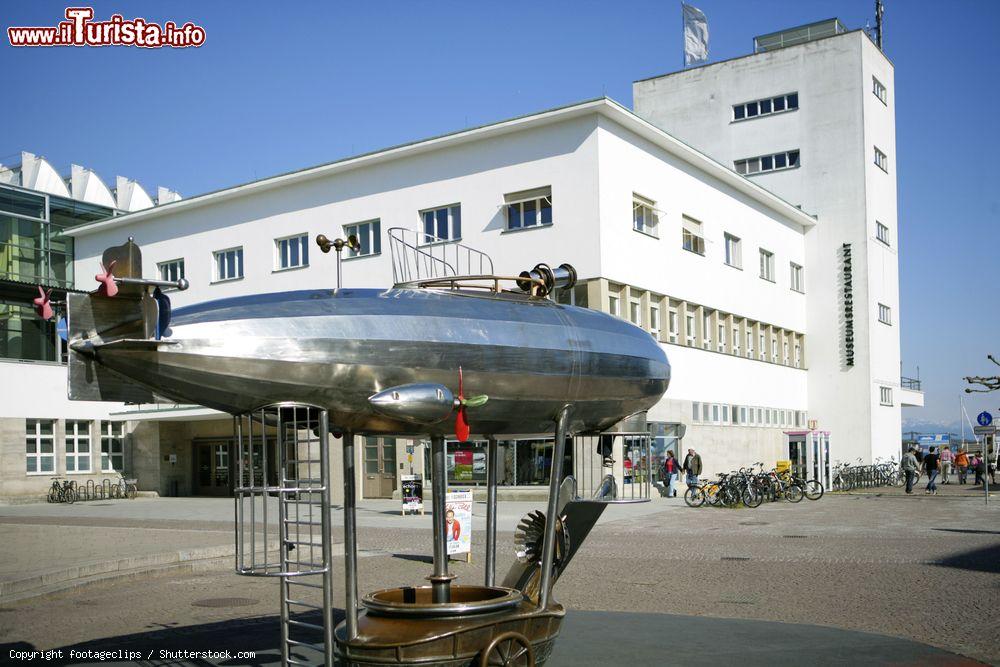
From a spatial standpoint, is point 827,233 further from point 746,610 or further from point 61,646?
point 61,646

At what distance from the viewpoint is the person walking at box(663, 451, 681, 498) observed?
113 feet

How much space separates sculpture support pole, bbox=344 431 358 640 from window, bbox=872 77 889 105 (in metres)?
48.5

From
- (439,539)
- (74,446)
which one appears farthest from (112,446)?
(439,539)

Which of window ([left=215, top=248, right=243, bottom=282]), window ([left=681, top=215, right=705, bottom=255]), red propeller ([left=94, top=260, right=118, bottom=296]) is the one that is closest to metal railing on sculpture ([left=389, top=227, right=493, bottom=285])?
red propeller ([left=94, top=260, right=118, bottom=296])

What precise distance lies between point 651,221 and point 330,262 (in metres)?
12.4

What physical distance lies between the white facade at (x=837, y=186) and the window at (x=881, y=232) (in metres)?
0.10

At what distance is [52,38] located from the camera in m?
13.2


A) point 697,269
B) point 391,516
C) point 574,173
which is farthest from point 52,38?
point 697,269

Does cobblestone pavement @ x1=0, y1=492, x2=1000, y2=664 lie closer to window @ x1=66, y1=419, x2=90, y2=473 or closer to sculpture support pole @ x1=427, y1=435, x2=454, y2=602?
→ sculpture support pole @ x1=427, y1=435, x2=454, y2=602

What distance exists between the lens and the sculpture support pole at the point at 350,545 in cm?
701

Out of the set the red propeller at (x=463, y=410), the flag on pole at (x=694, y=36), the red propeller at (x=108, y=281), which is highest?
the flag on pole at (x=694, y=36)

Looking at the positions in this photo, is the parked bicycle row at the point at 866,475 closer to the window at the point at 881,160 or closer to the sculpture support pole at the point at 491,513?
the window at the point at 881,160

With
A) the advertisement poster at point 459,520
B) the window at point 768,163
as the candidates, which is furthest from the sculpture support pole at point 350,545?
Answer: the window at point 768,163

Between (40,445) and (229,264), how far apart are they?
1054cm
